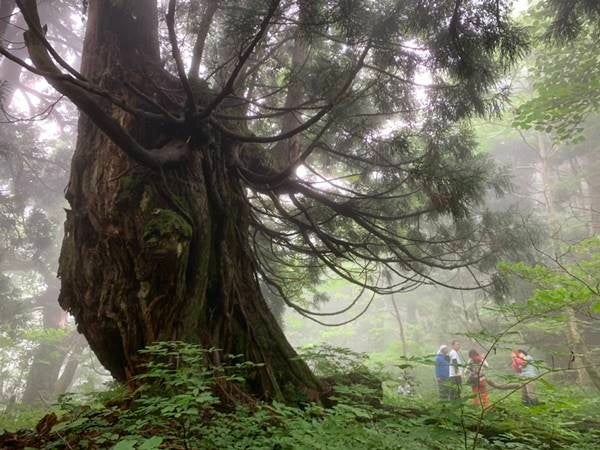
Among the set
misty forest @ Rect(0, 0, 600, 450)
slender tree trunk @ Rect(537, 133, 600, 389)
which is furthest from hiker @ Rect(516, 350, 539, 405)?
slender tree trunk @ Rect(537, 133, 600, 389)

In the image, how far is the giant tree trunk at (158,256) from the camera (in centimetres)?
292

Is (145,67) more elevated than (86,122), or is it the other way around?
(145,67)

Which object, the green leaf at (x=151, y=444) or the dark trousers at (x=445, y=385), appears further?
the dark trousers at (x=445, y=385)

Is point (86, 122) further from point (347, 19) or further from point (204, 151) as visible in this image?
point (347, 19)

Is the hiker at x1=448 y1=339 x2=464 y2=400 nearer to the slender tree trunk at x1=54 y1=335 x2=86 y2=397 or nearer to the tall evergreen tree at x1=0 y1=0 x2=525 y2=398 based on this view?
the tall evergreen tree at x1=0 y1=0 x2=525 y2=398

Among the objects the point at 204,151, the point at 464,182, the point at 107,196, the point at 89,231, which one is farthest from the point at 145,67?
the point at 464,182

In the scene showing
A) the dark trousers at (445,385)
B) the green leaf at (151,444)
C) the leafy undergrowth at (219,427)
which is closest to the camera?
the green leaf at (151,444)

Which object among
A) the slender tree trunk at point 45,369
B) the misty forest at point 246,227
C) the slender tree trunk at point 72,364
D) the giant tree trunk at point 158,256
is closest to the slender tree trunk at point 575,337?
the misty forest at point 246,227

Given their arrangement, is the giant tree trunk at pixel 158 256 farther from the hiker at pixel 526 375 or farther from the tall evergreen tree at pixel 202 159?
the hiker at pixel 526 375

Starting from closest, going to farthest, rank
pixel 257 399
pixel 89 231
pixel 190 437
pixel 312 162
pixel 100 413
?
pixel 190 437 < pixel 100 413 < pixel 257 399 < pixel 89 231 < pixel 312 162

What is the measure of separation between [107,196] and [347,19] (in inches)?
102

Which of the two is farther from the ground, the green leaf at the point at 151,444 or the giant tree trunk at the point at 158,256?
the giant tree trunk at the point at 158,256

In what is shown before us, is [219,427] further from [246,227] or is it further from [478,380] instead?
[246,227]

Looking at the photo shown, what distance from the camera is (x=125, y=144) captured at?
282cm
